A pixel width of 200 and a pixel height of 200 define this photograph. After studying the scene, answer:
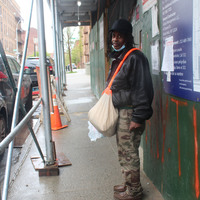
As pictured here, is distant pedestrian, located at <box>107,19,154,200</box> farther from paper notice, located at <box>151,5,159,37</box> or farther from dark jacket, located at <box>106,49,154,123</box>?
paper notice, located at <box>151,5,159,37</box>

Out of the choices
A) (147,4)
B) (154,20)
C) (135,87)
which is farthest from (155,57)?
(147,4)

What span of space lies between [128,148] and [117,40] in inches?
45.0

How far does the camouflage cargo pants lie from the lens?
2734 millimetres

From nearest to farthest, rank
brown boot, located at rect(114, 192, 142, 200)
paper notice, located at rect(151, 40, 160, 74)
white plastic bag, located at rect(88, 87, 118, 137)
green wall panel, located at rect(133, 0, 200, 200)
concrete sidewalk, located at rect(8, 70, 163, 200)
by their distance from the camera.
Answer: green wall panel, located at rect(133, 0, 200, 200) < white plastic bag, located at rect(88, 87, 118, 137) < paper notice, located at rect(151, 40, 160, 74) < brown boot, located at rect(114, 192, 142, 200) < concrete sidewalk, located at rect(8, 70, 163, 200)

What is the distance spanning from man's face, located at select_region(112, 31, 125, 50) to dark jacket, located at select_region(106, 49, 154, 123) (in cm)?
11

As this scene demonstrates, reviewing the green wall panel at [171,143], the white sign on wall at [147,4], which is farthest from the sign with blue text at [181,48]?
the white sign on wall at [147,4]

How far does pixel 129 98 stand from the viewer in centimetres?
265

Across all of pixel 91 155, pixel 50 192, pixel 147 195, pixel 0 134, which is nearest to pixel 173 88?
pixel 147 195

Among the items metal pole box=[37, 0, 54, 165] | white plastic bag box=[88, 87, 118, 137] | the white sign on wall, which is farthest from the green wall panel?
metal pole box=[37, 0, 54, 165]

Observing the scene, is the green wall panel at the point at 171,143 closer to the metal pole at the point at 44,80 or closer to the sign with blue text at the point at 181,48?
the sign with blue text at the point at 181,48

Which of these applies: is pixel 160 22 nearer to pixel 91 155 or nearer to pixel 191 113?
pixel 191 113

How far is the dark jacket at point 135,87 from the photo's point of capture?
8.34 ft

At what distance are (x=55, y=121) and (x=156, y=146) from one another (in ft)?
12.2

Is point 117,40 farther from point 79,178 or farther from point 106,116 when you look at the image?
point 79,178
